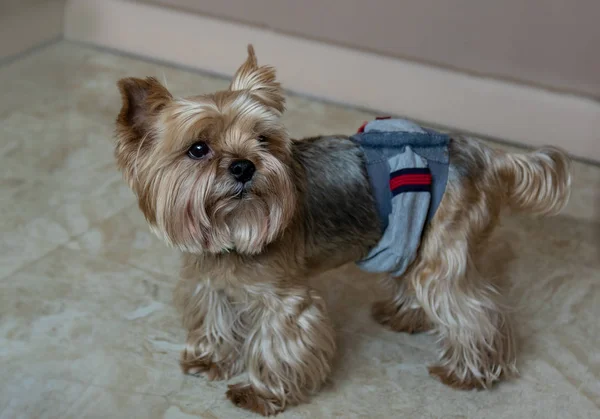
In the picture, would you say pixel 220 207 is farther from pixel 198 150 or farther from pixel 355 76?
pixel 355 76

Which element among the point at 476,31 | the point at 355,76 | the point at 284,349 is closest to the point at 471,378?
the point at 284,349

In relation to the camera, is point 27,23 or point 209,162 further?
point 27,23

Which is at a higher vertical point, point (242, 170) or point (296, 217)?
point (242, 170)

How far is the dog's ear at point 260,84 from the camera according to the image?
185 cm

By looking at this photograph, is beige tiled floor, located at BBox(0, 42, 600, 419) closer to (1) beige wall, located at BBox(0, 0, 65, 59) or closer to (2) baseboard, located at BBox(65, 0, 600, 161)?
(2) baseboard, located at BBox(65, 0, 600, 161)

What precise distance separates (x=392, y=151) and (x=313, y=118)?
151 cm

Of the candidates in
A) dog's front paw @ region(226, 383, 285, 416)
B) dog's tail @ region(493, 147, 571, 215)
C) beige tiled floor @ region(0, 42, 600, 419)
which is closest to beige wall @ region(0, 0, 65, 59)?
beige tiled floor @ region(0, 42, 600, 419)

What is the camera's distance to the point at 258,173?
1.76 m

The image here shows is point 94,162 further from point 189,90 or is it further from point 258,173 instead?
point 258,173

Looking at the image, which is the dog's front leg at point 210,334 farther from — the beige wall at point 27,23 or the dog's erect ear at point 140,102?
the beige wall at point 27,23

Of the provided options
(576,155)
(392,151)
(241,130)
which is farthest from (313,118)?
(241,130)

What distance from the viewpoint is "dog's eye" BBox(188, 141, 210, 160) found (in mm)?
1749

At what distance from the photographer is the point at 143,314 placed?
96.3 inches

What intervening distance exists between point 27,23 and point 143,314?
212cm
